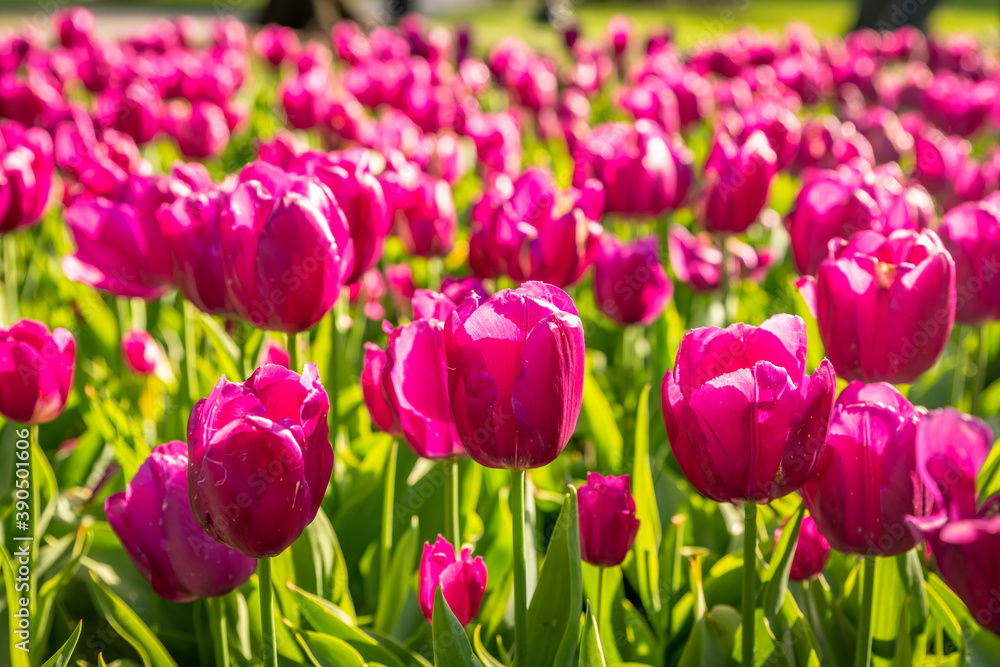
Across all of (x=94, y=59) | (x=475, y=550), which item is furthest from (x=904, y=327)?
(x=94, y=59)

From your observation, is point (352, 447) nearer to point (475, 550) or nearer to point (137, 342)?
point (475, 550)

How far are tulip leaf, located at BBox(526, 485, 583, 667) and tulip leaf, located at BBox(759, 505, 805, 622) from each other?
10.4 inches

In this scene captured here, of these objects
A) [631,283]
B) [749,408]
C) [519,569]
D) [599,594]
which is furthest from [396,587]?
[631,283]

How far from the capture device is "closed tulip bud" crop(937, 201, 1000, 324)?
182 centimetres

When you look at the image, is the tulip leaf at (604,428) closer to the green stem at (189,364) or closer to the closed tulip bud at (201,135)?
the green stem at (189,364)

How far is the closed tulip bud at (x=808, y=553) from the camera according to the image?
1377 millimetres

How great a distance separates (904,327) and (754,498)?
0.40m

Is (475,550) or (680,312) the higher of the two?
(475,550)

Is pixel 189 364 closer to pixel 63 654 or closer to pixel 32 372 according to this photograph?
pixel 32 372

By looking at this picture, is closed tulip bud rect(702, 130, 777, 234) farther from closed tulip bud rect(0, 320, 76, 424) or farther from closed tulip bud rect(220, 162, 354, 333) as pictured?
closed tulip bud rect(0, 320, 76, 424)

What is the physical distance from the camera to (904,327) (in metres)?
1.33

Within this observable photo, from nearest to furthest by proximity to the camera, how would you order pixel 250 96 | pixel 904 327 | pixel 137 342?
pixel 904 327 < pixel 137 342 < pixel 250 96

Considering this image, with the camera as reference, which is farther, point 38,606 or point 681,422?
point 38,606

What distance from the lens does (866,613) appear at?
123 cm
